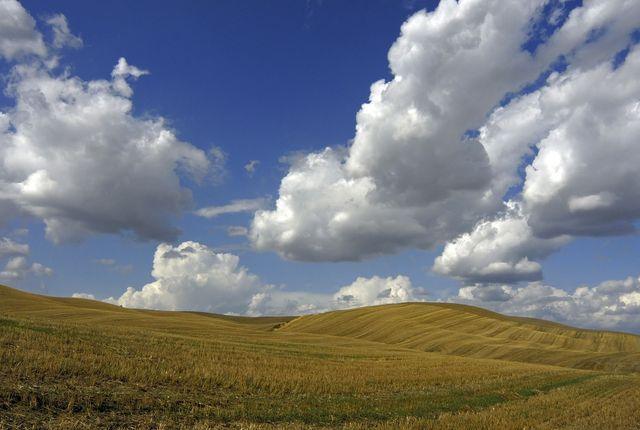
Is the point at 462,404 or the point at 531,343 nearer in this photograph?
the point at 462,404

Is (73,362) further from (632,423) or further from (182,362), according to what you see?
(632,423)

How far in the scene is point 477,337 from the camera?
83.7 meters

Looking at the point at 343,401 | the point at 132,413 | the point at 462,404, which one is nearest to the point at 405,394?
the point at 462,404

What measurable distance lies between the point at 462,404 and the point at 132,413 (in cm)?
1354

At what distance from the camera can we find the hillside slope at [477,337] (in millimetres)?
66500

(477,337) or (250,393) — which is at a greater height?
(477,337)

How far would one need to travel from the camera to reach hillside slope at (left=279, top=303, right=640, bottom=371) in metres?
66.5

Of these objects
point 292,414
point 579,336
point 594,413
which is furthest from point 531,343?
point 292,414

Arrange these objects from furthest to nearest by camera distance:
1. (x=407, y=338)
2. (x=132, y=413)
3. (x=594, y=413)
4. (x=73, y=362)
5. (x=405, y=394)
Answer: (x=407, y=338) < (x=405, y=394) < (x=594, y=413) < (x=73, y=362) < (x=132, y=413)

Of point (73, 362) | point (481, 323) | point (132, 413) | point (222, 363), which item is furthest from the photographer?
point (481, 323)

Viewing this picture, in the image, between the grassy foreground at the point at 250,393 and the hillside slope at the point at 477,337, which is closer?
the grassy foreground at the point at 250,393

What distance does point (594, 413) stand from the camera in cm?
2088

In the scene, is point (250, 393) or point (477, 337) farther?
point (477, 337)

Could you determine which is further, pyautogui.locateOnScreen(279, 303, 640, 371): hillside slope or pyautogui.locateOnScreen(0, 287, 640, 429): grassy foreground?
pyautogui.locateOnScreen(279, 303, 640, 371): hillside slope
